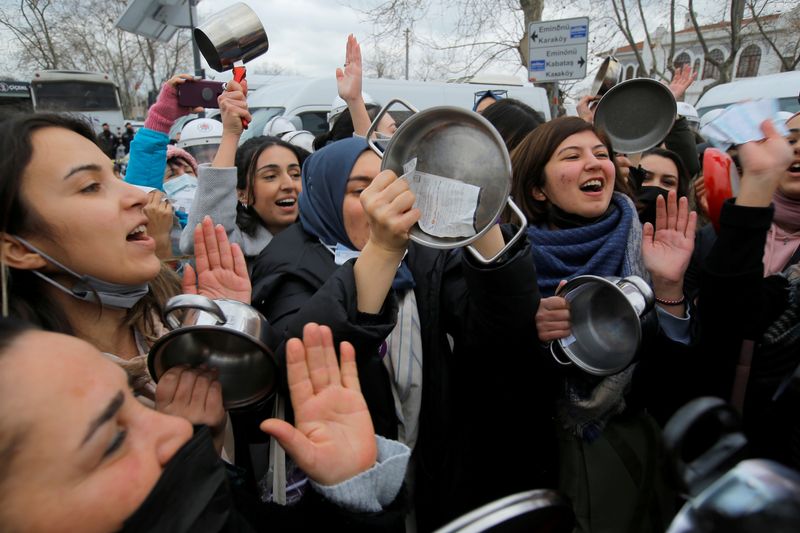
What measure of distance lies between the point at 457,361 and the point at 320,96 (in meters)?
6.95

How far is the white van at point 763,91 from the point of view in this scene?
761 centimetres

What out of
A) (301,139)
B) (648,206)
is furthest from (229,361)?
(301,139)

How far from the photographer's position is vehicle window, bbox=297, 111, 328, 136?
300 inches

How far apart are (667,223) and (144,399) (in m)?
1.82

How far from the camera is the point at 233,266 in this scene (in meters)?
1.44

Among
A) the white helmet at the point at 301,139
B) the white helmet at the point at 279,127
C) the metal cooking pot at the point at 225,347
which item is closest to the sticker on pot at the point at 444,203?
the metal cooking pot at the point at 225,347

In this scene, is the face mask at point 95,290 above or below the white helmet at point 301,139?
below

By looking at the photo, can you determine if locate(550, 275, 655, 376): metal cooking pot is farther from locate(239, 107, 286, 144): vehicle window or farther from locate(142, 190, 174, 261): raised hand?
locate(239, 107, 286, 144): vehicle window

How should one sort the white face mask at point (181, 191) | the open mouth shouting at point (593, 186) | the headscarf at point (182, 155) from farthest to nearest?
the headscarf at point (182, 155) < the white face mask at point (181, 191) < the open mouth shouting at point (593, 186)

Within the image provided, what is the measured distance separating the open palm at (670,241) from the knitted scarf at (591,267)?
0.15 ft

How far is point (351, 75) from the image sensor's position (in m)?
2.70

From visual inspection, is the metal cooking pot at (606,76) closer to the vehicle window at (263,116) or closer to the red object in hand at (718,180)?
the red object in hand at (718,180)

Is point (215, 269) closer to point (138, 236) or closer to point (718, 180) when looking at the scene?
point (138, 236)

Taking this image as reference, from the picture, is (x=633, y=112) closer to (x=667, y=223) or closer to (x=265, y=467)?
(x=667, y=223)
